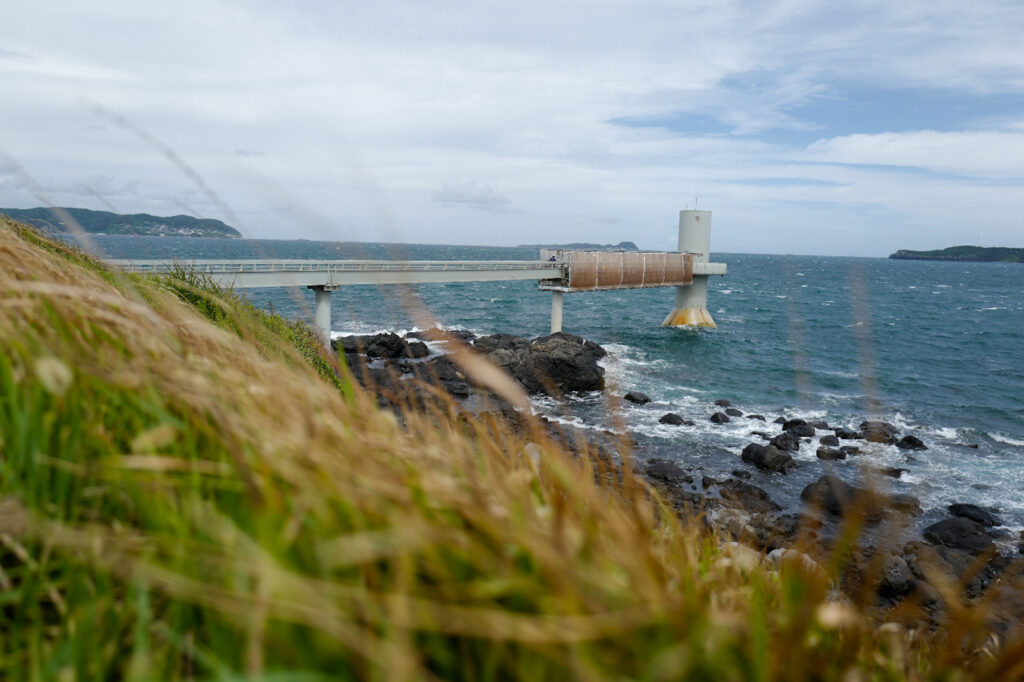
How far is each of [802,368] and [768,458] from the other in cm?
2197

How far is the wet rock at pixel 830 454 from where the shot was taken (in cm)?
2439

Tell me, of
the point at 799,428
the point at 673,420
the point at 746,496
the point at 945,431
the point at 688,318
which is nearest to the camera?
the point at 746,496

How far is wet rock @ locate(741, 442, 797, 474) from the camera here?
75.3ft

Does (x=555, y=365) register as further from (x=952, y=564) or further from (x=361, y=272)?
(x=952, y=564)

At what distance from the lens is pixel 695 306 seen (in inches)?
2240

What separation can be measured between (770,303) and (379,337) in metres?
65.4

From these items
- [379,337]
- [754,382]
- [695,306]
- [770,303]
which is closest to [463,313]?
[695,306]

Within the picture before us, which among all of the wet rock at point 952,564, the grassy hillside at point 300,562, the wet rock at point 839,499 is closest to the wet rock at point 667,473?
the wet rock at point 839,499

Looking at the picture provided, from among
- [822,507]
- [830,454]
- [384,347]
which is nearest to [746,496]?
[822,507]

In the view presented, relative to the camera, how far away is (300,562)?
1.56 m

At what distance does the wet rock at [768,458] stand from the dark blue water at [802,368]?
1.25 ft

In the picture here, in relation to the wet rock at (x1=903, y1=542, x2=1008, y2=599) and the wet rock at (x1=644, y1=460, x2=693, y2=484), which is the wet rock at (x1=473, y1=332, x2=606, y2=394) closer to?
the wet rock at (x1=644, y1=460, x2=693, y2=484)

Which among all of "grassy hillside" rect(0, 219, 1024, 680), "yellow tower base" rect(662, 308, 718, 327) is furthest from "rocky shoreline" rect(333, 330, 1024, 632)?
"yellow tower base" rect(662, 308, 718, 327)

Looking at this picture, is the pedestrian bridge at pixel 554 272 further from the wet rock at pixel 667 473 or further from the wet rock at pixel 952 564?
→ the wet rock at pixel 952 564
